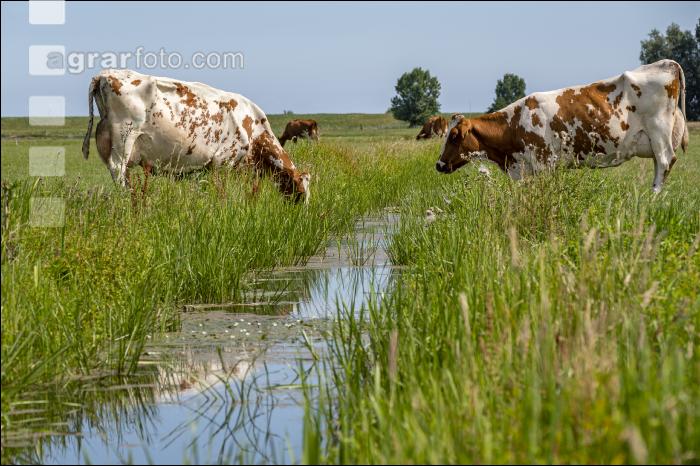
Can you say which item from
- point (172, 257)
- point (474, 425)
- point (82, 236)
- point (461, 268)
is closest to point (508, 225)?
point (461, 268)

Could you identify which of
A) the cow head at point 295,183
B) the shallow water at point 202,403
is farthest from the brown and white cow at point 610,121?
the shallow water at point 202,403

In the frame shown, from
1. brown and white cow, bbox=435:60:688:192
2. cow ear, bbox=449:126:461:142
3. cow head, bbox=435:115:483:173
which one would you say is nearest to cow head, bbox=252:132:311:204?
cow head, bbox=435:115:483:173

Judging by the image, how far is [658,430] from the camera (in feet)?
9.27

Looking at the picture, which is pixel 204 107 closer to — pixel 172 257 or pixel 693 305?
pixel 172 257

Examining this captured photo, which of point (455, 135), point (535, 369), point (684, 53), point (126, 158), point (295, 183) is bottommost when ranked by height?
point (535, 369)

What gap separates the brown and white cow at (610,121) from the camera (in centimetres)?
1292

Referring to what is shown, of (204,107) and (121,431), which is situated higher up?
(204,107)

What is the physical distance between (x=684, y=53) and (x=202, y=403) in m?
95.4

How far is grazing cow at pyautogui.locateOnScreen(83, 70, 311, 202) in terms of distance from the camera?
12.1 meters

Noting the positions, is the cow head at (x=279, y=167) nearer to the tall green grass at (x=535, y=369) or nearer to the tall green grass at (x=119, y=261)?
the tall green grass at (x=119, y=261)

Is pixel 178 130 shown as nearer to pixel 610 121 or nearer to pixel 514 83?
pixel 610 121

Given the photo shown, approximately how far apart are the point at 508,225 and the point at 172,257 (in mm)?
2686

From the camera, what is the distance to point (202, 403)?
4957mm

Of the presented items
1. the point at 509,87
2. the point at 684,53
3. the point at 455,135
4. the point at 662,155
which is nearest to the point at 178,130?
the point at 455,135
